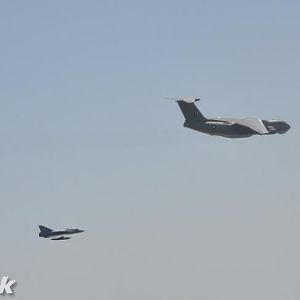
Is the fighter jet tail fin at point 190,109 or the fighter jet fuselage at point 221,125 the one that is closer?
the fighter jet fuselage at point 221,125

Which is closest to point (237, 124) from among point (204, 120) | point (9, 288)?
point (204, 120)

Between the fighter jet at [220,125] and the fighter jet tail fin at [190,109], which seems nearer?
the fighter jet at [220,125]

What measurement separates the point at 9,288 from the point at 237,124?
60210 millimetres

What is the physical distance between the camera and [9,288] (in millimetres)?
127688

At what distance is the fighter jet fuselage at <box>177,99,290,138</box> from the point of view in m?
158

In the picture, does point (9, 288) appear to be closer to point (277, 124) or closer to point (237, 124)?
point (237, 124)

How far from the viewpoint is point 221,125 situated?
15912 cm

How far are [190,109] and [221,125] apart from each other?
8305mm

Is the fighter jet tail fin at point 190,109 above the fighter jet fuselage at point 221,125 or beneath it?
above

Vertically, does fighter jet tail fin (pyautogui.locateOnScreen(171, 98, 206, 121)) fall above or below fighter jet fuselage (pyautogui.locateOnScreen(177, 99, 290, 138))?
above

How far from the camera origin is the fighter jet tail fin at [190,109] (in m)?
161

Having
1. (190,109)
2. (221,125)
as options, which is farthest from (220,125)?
(190,109)

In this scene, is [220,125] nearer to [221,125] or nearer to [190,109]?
[221,125]

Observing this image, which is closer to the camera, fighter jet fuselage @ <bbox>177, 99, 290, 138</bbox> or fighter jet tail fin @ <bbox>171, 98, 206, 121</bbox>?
fighter jet fuselage @ <bbox>177, 99, 290, 138</bbox>
